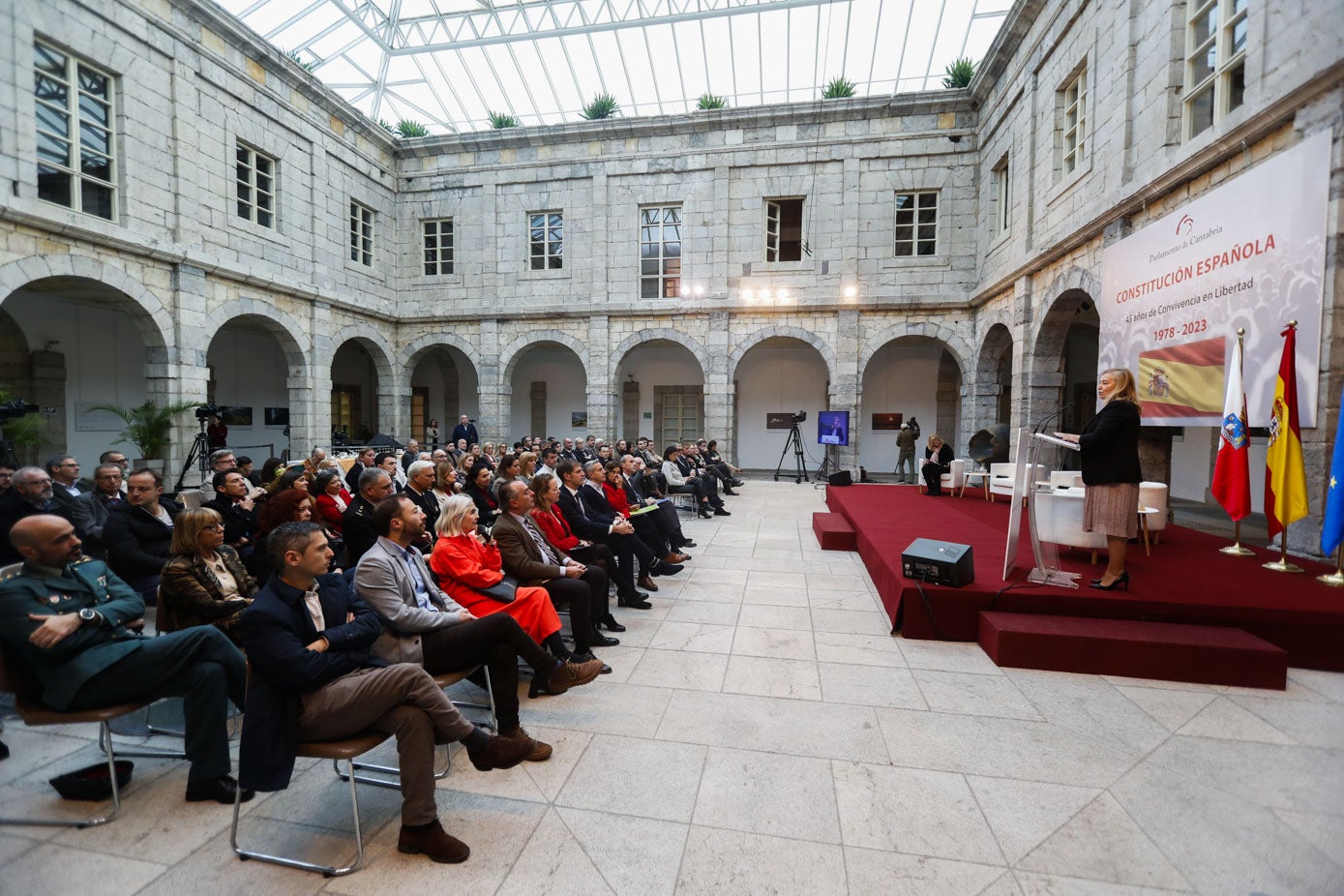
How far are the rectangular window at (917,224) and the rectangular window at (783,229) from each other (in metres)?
2.21

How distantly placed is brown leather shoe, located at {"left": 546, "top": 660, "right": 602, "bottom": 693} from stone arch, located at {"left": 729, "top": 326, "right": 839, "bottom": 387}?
36.4 ft

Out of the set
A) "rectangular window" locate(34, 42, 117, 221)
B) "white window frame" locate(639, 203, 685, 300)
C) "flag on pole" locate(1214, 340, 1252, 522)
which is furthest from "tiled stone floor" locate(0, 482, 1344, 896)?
"white window frame" locate(639, 203, 685, 300)

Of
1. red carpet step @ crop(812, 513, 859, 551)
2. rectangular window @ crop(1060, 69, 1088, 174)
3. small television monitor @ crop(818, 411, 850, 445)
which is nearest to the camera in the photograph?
red carpet step @ crop(812, 513, 859, 551)

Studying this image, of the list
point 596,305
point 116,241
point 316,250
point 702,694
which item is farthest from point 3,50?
point 702,694

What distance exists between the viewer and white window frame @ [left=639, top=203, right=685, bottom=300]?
552 inches

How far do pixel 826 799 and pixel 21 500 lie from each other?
17.5ft

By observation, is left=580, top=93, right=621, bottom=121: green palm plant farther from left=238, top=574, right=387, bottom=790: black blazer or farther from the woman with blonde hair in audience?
left=238, top=574, right=387, bottom=790: black blazer

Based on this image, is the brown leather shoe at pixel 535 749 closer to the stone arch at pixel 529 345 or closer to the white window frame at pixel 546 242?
the stone arch at pixel 529 345

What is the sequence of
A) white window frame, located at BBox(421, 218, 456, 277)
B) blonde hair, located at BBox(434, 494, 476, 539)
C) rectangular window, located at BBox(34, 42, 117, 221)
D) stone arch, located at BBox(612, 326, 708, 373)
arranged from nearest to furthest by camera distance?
1. blonde hair, located at BBox(434, 494, 476, 539)
2. rectangular window, located at BBox(34, 42, 117, 221)
3. stone arch, located at BBox(612, 326, 708, 373)
4. white window frame, located at BBox(421, 218, 456, 277)

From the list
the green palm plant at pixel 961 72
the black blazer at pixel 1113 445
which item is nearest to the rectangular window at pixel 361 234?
the green palm plant at pixel 961 72

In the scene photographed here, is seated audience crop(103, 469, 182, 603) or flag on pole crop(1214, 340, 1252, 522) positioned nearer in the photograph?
seated audience crop(103, 469, 182, 603)

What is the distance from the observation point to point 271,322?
11.6 m

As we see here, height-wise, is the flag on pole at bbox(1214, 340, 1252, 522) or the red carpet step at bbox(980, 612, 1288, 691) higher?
the flag on pole at bbox(1214, 340, 1252, 522)

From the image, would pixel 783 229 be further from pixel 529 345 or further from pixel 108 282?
pixel 108 282
